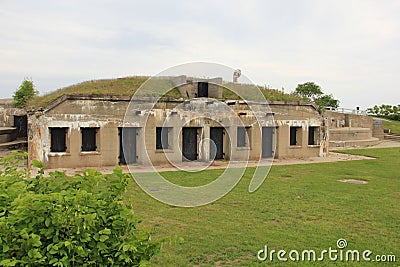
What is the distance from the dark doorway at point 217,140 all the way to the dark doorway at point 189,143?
33.9 inches

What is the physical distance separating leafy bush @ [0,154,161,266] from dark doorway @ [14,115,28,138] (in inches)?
958

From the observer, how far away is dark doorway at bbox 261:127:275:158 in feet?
66.2

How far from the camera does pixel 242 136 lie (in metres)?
19.9

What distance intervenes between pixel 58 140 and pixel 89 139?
1241mm

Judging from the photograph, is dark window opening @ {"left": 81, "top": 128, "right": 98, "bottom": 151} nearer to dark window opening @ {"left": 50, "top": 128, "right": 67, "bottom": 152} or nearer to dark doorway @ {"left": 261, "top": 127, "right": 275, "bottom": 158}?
dark window opening @ {"left": 50, "top": 128, "right": 67, "bottom": 152}

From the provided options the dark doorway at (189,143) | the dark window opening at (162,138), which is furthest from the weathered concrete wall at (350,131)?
the dark window opening at (162,138)

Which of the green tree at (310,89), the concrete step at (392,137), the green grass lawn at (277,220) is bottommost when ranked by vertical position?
the green grass lawn at (277,220)

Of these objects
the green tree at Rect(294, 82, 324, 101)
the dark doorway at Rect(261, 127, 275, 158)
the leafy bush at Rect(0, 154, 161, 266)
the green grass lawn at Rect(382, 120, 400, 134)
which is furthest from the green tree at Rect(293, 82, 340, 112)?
the leafy bush at Rect(0, 154, 161, 266)

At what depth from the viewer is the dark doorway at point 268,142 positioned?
20188mm

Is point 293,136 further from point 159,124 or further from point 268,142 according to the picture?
point 159,124

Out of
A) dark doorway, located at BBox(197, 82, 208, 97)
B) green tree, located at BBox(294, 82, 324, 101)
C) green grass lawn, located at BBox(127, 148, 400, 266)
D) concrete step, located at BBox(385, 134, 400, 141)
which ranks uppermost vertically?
green tree, located at BBox(294, 82, 324, 101)

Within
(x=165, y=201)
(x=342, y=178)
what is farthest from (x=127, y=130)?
(x=342, y=178)

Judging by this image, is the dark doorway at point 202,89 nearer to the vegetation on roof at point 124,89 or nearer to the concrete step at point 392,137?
the vegetation on roof at point 124,89

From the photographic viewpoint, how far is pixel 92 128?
16938 mm
